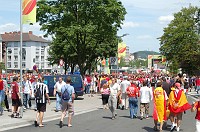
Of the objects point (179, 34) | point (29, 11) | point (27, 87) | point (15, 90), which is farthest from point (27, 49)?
point (29, 11)

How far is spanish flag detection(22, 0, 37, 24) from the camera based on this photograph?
1551 cm

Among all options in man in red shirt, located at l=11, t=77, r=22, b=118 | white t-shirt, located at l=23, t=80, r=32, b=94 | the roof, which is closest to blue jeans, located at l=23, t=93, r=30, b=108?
white t-shirt, located at l=23, t=80, r=32, b=94

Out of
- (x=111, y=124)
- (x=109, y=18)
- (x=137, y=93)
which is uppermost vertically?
(x=109, y=18)

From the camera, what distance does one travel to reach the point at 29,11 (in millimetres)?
15508

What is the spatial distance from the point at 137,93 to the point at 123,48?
59.6ft

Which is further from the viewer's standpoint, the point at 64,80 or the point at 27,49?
the point at 27,49

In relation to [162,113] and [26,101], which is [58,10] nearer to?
[26,101]

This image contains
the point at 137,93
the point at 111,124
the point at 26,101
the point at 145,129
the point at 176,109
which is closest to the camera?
the point at 176,109

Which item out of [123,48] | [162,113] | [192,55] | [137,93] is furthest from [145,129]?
[192,55]

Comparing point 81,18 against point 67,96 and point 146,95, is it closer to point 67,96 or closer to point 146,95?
point 146,95

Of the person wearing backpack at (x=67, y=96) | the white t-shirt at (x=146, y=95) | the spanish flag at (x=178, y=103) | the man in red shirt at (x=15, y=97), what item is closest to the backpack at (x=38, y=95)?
the person wearing backpack at (x=67, y=96)

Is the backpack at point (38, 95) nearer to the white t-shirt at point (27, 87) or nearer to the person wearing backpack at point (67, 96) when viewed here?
the person wearing backpack at point (67, 96)

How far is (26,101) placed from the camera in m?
19.3

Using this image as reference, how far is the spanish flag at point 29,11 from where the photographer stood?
50.9 ft
